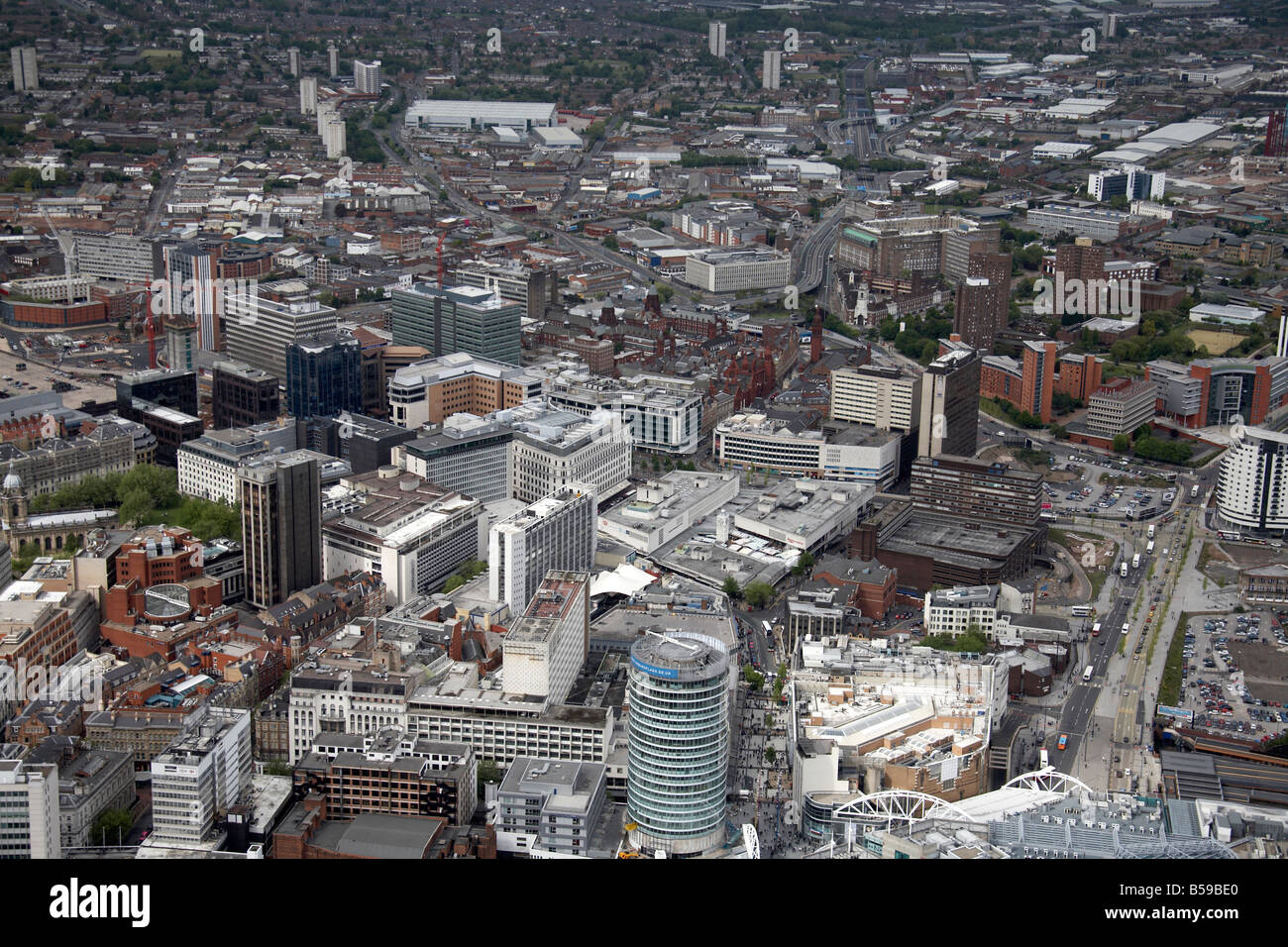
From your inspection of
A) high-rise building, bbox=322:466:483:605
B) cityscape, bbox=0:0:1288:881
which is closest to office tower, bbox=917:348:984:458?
cityscape, bbox=0:0:1288:881

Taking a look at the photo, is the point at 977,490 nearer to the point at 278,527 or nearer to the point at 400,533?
the point at 400,533

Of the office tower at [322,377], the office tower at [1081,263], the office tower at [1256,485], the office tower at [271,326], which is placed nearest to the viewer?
the office tower at [1256,485]

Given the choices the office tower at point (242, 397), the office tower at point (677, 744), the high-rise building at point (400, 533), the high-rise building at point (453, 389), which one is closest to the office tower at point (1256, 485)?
the high-rise building at point (453, 389)

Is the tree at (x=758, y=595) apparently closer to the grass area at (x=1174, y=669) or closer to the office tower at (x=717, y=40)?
the grass area at (x=1174, y=669)

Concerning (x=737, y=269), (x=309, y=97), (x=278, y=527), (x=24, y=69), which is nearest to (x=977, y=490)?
(x=278, y=527)
